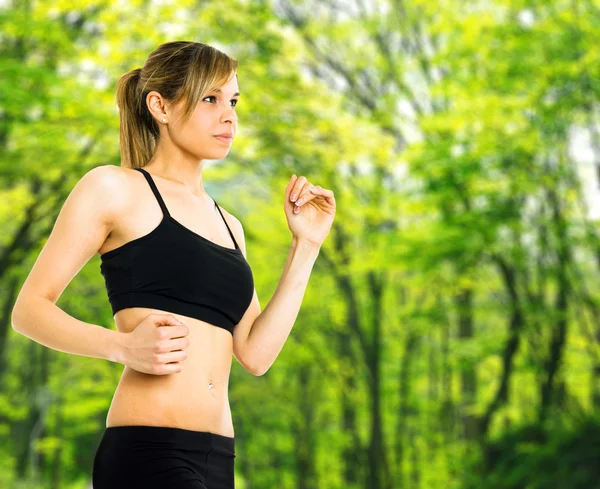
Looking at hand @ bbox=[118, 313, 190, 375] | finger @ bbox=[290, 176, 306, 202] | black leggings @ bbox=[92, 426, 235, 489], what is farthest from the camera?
finger @ bbox=[290, 176, 306, 202]

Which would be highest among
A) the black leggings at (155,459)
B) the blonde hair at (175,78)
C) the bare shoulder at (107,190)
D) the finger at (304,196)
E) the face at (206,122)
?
the blonde hair at (175,78)

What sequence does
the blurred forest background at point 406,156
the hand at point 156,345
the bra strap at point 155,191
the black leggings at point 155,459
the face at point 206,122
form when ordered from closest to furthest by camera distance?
the hand at point 156,345
the black leggings at point 155,459
the bra strap at point 155,191
the face at point 206,122
the blurred forest background at point 406,156

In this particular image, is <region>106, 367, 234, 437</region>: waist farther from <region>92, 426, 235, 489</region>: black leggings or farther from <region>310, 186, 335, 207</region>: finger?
<region>310, 186, 335, 207</region>: finger

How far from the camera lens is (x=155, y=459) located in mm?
1824

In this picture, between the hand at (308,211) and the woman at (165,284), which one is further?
the hand at (308,211)

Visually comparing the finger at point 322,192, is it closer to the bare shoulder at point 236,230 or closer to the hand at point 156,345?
the bare shoulder at point 236,230

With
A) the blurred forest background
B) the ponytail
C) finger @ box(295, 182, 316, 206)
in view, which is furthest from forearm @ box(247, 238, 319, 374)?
→ the blurred forest background

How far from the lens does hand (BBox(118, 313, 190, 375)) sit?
5.61 ft

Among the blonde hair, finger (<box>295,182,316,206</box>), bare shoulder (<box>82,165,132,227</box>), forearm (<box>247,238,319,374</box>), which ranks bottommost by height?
forearm (<box>247,238,319,374</box>)

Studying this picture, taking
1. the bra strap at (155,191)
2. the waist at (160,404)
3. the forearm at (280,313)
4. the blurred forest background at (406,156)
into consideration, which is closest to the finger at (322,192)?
the forearm at (280,313)

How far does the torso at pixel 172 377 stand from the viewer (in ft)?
6.14

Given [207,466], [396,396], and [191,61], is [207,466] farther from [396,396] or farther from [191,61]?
[396,396]

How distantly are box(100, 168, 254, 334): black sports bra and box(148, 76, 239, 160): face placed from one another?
17 cm

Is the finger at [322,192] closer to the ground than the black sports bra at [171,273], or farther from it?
farther from it
